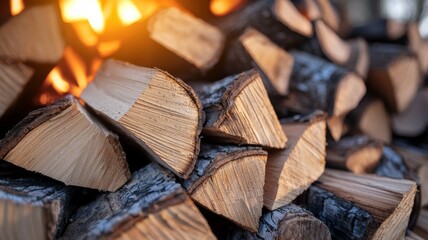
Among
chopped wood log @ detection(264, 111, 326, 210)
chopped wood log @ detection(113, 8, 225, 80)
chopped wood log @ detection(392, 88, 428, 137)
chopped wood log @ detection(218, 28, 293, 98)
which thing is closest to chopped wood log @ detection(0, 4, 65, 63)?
chopped wood log @ detection(113, 8, 225, 80)

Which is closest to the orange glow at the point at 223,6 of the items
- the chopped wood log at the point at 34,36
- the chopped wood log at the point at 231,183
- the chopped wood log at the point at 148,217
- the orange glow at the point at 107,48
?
the orange glow at the point at 107,48

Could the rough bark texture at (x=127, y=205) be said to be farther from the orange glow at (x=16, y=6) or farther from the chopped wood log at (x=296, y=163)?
the orange glow at (x=16, y=6)

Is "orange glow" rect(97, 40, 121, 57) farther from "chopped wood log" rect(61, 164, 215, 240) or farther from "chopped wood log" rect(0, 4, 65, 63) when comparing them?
"chopped wood log" rect(61, 164, 215, 240)

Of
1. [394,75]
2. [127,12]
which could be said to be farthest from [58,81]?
[394,75]

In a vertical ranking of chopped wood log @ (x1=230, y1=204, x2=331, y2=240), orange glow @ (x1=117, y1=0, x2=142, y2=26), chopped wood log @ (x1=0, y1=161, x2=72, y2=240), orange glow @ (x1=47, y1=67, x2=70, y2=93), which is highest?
orange glow @ (x1=117, y1=0, x2=142, y2=26)

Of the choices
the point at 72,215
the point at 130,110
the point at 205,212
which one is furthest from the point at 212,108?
the point at 72,215

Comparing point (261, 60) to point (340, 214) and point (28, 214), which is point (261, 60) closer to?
point (340, 214)

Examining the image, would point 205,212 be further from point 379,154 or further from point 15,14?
point 15,14
